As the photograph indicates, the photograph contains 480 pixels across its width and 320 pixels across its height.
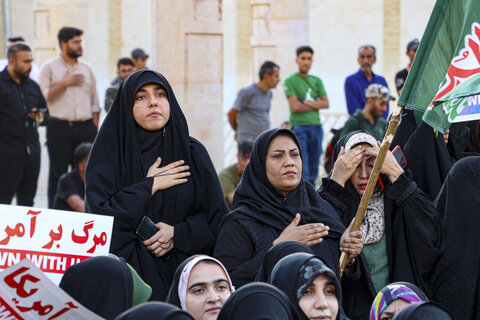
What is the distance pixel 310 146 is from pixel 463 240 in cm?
642

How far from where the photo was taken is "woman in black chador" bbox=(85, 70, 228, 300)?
5457 millimetres

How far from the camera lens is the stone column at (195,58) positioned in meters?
10.2

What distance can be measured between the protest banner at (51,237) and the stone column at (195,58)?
5235mm

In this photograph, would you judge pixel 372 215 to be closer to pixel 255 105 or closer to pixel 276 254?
pixel 276 254

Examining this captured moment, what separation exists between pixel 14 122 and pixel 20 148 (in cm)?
23

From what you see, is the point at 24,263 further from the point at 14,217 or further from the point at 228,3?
the point at 228,3

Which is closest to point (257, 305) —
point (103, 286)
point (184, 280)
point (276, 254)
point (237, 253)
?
point (103, 286)

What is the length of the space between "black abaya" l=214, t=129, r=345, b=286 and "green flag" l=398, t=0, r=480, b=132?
66 cm

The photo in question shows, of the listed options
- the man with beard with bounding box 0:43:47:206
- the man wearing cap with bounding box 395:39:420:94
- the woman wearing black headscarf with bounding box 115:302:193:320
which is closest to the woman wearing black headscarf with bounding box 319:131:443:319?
the woman wearing black headscarf with bounding box 115:302:193:320

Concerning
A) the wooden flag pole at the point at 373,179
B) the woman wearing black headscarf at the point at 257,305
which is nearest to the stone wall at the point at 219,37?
the wooden flag pole at the point at 373,179

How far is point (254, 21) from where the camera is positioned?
14.2 meters

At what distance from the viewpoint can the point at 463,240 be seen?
221 inches

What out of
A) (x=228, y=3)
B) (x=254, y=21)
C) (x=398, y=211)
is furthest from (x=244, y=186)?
(x=228, y=3)

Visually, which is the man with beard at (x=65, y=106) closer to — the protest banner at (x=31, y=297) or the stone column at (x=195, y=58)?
the stone column at (x=195, y=58)
